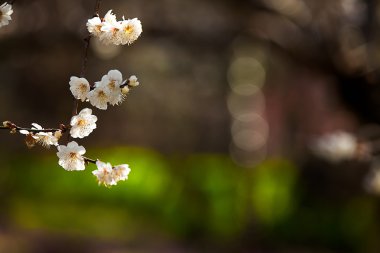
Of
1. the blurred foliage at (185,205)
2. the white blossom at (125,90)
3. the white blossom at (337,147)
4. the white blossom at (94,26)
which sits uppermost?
the blurred foliage at (185,205)

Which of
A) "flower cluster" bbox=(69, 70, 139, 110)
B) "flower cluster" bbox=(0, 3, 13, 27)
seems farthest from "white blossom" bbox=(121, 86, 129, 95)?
"flower cluster" bbox=(0, 3, 13, 27)

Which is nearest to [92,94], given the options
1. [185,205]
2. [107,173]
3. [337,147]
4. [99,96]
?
[99,96]

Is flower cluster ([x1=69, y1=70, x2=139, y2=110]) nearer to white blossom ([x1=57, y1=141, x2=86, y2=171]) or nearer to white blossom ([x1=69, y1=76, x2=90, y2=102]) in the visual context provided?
white blossom ([x1=69, y1=76, x2=90, y2=102])

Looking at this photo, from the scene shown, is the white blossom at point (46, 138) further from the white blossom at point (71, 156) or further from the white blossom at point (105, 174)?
the white blossom at point (105, 174)

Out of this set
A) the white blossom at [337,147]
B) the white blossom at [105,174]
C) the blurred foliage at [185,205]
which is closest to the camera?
the white blossom at [105,174]

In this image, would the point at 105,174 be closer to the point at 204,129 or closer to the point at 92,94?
the point at 92,94

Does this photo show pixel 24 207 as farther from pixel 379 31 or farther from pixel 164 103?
pixel 379 31

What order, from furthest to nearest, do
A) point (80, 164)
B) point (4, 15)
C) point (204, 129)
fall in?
point (204, 129) < point (80, 164) < point (4, 15)

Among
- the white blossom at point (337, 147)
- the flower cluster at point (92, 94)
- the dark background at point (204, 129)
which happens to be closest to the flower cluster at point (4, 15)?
the flower cluster at point (92, 94)
